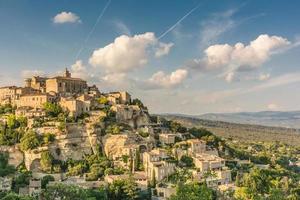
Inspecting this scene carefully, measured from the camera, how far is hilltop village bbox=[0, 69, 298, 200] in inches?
2219

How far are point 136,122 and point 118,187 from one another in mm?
20397

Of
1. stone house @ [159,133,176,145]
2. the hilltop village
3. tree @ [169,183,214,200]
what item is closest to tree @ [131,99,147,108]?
the hilltop village

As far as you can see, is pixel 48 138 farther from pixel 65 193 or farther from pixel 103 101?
pixel 65 193

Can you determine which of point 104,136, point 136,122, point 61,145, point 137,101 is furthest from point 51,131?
point 137,101

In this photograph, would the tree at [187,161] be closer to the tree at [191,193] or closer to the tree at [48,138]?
the tree at [191,193]

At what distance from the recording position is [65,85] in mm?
81438

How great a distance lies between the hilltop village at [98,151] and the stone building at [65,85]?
258mm

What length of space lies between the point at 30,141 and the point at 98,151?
30.9 feet

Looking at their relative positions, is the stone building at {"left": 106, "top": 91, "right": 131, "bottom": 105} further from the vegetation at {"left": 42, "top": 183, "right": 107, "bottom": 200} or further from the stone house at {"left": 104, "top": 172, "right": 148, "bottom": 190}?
the vegetation at {"left": 42, "top": 183, "right": 107, "bottom": 200}

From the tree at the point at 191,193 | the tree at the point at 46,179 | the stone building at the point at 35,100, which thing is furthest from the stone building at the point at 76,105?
the tree at the point at 191,193

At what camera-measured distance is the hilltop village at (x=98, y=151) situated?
56.4 m

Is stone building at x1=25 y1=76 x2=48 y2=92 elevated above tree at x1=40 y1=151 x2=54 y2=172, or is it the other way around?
stone building at x1=25 y1=76 x2=48 y2=92

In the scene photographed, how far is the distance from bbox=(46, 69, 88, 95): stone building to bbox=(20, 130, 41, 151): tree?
15.8 metres

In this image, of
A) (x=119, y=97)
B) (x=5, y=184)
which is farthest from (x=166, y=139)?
(x=5, y=184)
